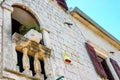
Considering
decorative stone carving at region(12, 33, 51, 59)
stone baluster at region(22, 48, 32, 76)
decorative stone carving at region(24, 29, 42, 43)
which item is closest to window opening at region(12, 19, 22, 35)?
decorative stone carving at region(24, 29, 42, 43)

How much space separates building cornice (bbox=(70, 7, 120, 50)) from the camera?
9.14 m

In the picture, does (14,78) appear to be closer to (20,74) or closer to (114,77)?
(20,74)

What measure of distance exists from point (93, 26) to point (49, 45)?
13.1 feet

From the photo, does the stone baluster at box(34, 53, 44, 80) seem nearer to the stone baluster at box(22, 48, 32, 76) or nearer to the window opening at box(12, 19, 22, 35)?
the stone baluster at box(22, 48, 32, 76)

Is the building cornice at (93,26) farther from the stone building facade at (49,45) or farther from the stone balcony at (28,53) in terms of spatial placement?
the stone balcony at (28,53)

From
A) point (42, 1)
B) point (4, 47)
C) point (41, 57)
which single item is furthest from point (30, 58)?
point (42, 1)

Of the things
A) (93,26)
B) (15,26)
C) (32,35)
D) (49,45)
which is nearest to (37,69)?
(32,35)

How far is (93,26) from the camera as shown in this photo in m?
9.91

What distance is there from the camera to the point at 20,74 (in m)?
4.65

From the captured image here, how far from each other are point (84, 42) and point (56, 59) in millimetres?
2356

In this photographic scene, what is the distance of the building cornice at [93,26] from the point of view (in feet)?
30.0

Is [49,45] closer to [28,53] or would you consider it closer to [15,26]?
[28,53]

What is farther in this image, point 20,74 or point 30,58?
point 30,58

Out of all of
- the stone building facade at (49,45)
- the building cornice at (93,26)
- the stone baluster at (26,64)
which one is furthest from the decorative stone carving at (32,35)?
the building cornice at (93,26)
